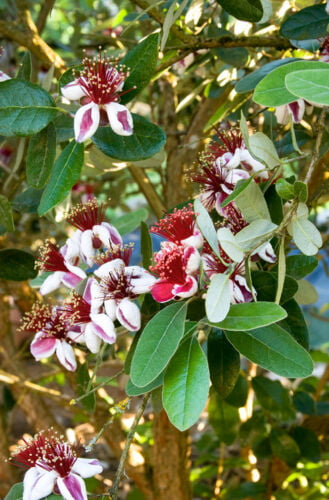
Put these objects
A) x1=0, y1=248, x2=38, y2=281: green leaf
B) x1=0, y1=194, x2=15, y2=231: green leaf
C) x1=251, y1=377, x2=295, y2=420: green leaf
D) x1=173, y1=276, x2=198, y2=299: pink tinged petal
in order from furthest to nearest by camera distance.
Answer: x1=251, y1=377, x2=295, y2=420: green leaf < x1=0, y1=248, x2=38, y2=281: green leaf < x1=0, y1=194, x2=15, y2=231: green leaf < x1=173, y1=276, x2=198, y2=299: pink tinged petal

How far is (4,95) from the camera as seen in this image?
64 centimetres

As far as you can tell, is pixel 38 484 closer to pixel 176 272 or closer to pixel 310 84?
pixel 176 272

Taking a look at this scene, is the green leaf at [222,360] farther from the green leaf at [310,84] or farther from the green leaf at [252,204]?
the green leaf at [310,84]

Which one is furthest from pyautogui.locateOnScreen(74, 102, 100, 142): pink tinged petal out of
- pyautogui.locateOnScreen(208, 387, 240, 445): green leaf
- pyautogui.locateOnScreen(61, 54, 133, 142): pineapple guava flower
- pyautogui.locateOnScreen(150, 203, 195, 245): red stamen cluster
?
pyautogui.locateOnScreen(208, 387, 240, 445): green leaf

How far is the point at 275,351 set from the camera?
57cm

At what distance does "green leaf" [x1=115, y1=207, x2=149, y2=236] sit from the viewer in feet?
3.03

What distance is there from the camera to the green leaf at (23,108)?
0.63 meters

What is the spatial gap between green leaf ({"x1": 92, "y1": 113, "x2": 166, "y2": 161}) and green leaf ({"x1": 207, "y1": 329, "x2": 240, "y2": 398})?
0.66 ft

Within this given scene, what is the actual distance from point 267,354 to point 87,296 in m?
0.20

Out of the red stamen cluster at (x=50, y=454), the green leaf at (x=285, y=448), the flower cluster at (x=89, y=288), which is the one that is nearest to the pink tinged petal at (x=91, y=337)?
the flower cluster at (x=89, y=288)

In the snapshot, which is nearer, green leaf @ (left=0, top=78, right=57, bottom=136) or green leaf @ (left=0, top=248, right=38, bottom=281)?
green leaf @ (left=0, top=78, right=57, bottom=136)

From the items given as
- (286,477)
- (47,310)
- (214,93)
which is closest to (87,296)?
(47,310)

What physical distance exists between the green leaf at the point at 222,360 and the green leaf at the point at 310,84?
0.95ft

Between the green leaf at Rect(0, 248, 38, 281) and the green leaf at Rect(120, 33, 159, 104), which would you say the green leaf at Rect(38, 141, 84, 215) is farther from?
the green leaf at Rect(0, 248, 38, 281)
